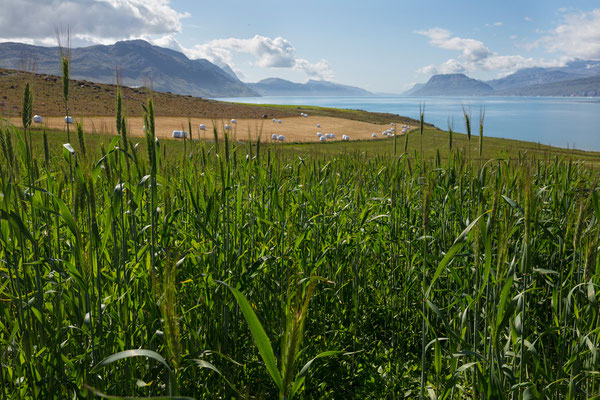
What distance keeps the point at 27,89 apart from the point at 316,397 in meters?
2.12

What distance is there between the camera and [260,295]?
7.85 ft

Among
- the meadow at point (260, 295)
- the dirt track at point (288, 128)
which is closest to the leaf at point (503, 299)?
the meadow at point (260, 295)

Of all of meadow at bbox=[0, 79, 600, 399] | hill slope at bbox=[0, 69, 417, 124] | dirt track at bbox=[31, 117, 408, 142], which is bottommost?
meadow at bbox=[0, 79, 600, 399]

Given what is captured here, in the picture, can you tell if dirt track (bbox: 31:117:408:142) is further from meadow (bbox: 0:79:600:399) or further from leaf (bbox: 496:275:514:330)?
leaf (bbox: 496:275:514:330)

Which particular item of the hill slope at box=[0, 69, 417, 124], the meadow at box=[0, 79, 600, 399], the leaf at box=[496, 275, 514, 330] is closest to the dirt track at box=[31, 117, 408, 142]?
the hill slope at box=[0, 69, 417, 124]

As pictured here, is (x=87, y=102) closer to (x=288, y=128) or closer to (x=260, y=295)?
(x=288, y=128)

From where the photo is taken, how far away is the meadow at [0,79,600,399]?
4.82 ft

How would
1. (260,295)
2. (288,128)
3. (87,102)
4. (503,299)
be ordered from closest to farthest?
1. (503,299)
2. (260,295)
3. (87,102)
4. (288,128)

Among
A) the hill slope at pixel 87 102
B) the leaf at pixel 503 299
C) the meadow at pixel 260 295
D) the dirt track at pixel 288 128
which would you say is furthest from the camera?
the hill slope at pixel 87 102

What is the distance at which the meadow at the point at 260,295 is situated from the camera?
57.8 inches

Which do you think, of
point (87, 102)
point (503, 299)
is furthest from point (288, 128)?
point (503, 299)

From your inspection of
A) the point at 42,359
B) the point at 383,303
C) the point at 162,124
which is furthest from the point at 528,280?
the point at 162,124

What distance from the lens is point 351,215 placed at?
3324 mm

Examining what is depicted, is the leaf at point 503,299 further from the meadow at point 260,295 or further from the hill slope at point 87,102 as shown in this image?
the hill slope at point 87,102
